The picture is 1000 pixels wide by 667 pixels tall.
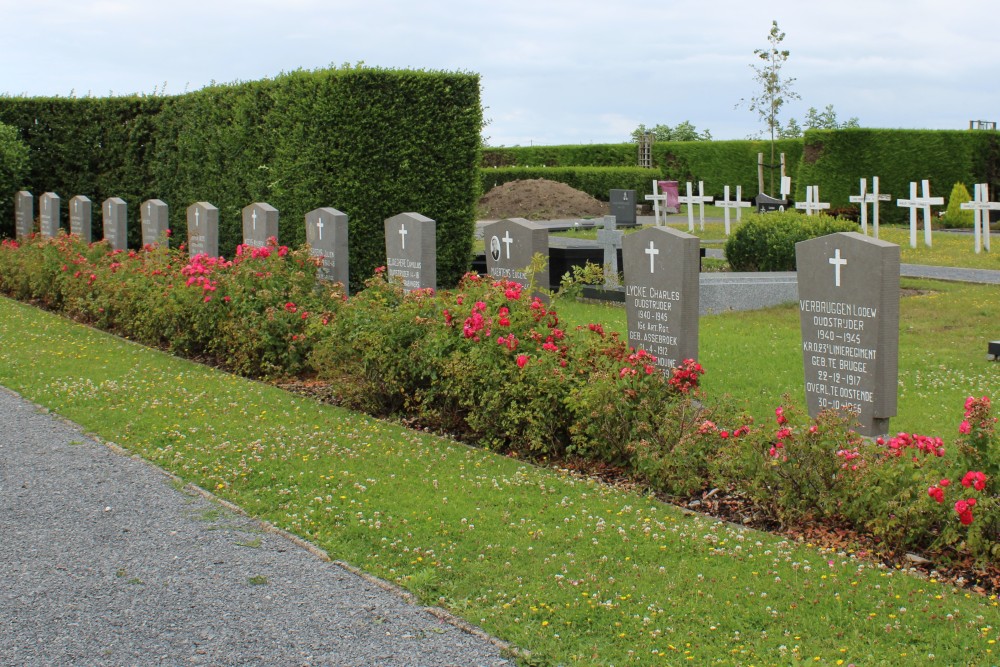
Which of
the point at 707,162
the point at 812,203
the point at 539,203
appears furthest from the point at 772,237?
the point at 707,162

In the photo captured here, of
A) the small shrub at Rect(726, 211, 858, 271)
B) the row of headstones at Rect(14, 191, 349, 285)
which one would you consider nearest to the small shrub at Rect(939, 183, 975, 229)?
the small shrub at Rect(726, 211, 858, 271)

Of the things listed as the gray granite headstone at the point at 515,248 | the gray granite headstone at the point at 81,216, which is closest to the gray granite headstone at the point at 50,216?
the gray granite headstone at the point at 81,216

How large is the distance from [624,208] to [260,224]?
45.7 feet

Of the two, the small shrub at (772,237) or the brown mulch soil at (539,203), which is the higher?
the brown mulch soil at (539,203)

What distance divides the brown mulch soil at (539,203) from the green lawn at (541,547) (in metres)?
26.1

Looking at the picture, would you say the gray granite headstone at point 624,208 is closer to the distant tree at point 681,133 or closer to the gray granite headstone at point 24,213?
the gray granite headstone at point 24,213

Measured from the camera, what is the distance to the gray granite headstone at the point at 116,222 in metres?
18.8

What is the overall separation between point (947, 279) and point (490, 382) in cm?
1114

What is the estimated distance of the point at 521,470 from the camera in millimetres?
6688

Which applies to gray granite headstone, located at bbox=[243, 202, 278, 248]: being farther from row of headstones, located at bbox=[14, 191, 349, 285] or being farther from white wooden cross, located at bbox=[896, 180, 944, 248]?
white wooden cross, located at bbox=[896, 180, 944, 248]

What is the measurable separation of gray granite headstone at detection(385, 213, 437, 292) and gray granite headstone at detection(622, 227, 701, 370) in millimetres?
3416

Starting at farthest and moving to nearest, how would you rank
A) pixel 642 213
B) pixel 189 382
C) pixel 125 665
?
1. pixel 642 213
2. pixel 189 382
3. pixel 125 665

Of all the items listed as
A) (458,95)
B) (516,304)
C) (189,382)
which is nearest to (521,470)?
(516,304)

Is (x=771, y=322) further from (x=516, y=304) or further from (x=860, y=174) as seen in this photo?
(x=860, y=174)
